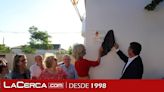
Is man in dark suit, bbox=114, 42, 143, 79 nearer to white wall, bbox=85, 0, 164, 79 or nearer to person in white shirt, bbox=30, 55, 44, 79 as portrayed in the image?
white wall, bbox=85, 0, 164, 79

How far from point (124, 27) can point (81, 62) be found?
956 millimetres

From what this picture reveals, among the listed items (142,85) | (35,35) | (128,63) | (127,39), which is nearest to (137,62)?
(128,63)

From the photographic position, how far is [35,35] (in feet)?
192

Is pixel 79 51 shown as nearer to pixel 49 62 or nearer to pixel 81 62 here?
pixel 81 62

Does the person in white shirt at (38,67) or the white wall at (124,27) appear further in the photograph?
the person in white shirt at (38,67)

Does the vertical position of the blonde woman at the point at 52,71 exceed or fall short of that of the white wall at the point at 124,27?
it falls short

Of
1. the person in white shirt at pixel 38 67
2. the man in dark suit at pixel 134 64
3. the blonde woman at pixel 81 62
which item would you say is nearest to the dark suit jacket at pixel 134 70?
the man in dark suit at pixel 134 64

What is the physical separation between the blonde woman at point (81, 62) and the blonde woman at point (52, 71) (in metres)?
0.58

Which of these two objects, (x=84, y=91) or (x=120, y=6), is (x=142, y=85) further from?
(x=120, y=6)

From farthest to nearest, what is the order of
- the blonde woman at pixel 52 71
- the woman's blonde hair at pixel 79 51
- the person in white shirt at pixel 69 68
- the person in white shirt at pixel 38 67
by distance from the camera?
1. the person in white shirt at pixel 38 67
2. the person in white shirt at pixel 69 68
3. the woman's blonde hair at pixel 79 51
4. the blonde woman at pixel 52 71

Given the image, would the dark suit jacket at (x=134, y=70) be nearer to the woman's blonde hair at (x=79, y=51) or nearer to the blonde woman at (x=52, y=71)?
the woman's blonde hair at (x=79, y=51)

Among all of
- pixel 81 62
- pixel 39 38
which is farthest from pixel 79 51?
pixel 39 38

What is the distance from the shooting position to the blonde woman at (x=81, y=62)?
23.7 feet

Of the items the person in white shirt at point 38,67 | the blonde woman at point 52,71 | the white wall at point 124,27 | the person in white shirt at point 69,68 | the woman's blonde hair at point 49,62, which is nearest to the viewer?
the blonde woman at point 52,71
